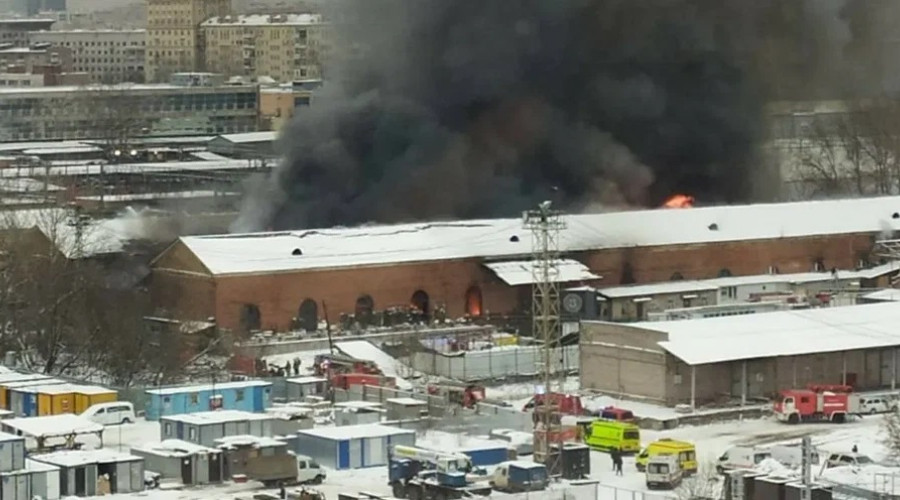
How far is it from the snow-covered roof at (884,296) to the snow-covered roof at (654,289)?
2008mm

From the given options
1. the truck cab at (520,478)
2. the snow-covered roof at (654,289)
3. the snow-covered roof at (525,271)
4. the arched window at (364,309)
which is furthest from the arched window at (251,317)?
the truck cab at (520,478)

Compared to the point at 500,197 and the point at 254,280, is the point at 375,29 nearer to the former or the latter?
the point at 500,197

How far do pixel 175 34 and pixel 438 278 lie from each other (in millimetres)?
56823

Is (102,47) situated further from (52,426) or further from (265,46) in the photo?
(52,426)

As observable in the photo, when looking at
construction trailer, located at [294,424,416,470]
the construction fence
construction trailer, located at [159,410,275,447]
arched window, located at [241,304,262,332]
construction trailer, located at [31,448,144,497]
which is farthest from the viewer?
arched window, located at [241,304,262,332]

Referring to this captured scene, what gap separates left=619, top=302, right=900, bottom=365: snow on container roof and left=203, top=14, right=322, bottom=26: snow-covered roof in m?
52.5

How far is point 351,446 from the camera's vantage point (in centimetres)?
1989

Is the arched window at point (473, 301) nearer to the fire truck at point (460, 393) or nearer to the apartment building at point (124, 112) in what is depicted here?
the fire truck at point (460, 393)

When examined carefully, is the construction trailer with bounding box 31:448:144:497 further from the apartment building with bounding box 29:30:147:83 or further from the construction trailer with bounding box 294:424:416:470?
the apartment building with bounding box 29:30:147:83

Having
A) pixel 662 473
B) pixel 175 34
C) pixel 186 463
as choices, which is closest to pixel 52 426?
pixel 186 463

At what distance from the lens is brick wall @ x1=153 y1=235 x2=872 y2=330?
27609mm

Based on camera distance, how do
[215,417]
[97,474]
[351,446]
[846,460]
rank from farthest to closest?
[215,417] → [351,446] → [846,460] → [97,474]

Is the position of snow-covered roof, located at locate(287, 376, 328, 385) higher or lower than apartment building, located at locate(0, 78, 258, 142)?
lower

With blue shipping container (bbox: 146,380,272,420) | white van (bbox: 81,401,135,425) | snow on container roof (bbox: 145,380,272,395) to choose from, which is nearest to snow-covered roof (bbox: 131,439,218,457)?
white van (bbox: 81,401,135,425)
